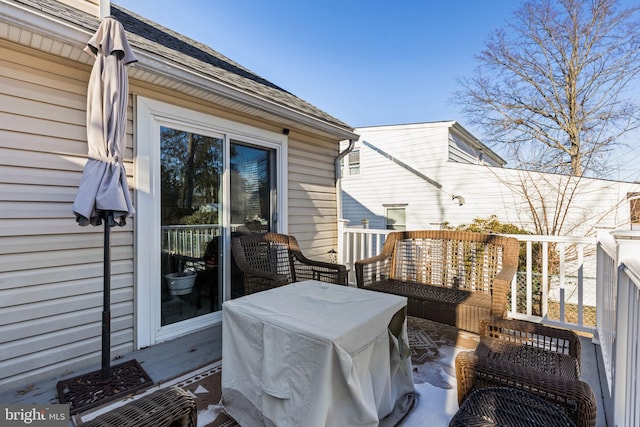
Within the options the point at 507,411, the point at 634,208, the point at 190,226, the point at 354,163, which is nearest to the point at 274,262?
the point at 190,226

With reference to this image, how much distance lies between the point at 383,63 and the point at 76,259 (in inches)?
369

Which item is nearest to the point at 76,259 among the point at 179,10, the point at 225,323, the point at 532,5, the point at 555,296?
the point at 225,323

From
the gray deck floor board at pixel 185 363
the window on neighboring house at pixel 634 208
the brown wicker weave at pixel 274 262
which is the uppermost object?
the window on neighboring house at pixel 634 208

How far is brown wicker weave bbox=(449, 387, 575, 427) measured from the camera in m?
1.23

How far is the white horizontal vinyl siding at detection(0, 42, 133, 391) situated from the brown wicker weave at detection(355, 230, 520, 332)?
2.44 metres

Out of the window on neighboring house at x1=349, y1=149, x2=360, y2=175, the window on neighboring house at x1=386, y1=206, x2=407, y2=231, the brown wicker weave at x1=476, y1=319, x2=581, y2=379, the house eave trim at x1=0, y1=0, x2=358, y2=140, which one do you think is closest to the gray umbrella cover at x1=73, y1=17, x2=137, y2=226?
the house eave trim at x1=0, y1=0, x2=358, y2=140

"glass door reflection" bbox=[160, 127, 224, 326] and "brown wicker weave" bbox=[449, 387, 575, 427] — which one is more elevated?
"glass door reflection" bbox=[160, 127, 224, 326]

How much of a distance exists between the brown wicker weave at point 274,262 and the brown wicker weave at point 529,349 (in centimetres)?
148

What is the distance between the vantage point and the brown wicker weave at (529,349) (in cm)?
173

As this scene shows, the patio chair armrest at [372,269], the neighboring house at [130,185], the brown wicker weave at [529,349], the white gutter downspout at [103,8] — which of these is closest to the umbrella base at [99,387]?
the neighboring house at [130,185]

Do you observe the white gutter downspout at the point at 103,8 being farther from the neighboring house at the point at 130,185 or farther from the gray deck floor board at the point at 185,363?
the gray deck floor board at the point at 185,363

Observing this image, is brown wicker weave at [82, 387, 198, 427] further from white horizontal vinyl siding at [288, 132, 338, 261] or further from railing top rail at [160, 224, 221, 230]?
white horizontal vinyl siding at [288, 132, 338, 261]

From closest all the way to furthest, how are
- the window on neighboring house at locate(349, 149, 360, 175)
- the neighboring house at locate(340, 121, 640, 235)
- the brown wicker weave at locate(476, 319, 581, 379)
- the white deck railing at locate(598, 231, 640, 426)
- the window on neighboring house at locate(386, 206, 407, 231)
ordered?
1. the white deck railing at locate(598, 231, 640, 426)
2. the brown wicker weave at locate(476, 319, 581, 379)
3. the neighboring house at locate(340, 121, 640, 235)
4. the window on neighboring house at locate(386, 206, 407, 231)
5. the window on neighboring house at locate(349, 149, 360, 175)

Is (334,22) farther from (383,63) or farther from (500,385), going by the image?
(500,385)
